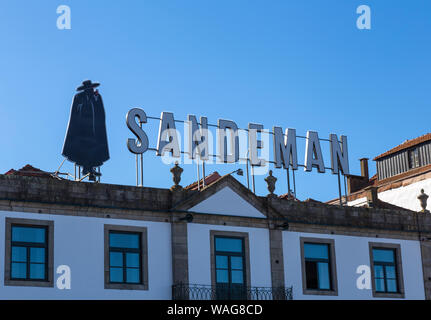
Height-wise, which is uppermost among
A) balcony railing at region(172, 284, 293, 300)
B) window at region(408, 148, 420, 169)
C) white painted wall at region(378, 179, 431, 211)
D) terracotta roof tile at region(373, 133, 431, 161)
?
terracotta roof tile at region(373, 133, 431, 161)

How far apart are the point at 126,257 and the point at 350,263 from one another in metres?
10.1

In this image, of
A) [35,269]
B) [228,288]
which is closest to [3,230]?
[35,269]

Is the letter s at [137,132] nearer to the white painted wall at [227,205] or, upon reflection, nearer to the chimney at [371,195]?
the white painted wall at [227,205]

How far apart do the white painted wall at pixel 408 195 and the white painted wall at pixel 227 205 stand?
50.1 feet

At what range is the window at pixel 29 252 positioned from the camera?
29844mm

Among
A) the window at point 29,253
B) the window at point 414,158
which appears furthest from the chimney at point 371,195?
the window at point 29,253

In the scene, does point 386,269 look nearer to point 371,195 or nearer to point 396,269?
point 396,269

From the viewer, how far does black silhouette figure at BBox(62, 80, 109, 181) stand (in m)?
35.6

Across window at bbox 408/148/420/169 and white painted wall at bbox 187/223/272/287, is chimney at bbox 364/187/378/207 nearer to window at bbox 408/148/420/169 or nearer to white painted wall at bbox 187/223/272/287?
white painted wall at bbox 187/223/272/287

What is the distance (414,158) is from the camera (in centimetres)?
5241

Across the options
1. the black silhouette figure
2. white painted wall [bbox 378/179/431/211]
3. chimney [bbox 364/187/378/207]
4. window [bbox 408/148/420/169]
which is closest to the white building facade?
the black silhouette figure

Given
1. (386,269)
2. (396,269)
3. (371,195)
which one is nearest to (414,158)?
(371,195)

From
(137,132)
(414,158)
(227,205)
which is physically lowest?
(227,205)

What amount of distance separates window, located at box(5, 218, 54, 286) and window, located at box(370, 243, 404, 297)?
14204 mm
